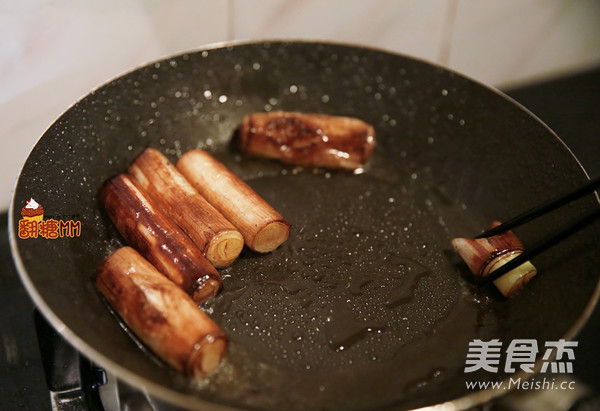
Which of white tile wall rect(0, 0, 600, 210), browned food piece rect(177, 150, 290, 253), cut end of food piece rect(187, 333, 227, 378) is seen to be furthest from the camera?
white tile wall rect(0, 0, 600, 210)

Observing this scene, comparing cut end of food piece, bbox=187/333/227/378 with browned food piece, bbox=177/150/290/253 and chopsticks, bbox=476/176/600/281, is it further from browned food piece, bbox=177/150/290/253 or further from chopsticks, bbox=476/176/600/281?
chopsticks, bbox=476/176/600/281

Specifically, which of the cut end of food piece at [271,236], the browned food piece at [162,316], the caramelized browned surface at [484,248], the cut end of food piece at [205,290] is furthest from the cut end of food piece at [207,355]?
the caramelized browned surface at [484,248]

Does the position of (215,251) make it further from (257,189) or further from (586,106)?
(586,106)

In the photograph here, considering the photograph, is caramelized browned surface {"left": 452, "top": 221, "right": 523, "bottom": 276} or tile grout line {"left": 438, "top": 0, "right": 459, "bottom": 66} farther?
tile grout line {"left": 438, "top": 0, "right": 459, "bottom": 66}

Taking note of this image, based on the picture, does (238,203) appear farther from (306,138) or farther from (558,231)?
(558,231)

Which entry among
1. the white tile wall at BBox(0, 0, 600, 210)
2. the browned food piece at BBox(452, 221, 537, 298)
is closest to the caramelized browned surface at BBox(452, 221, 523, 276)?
the browned food piece at BBox(452, 221, 537, 298)

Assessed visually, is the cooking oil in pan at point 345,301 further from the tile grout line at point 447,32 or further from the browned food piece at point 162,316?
the tile grout line at point 447,32

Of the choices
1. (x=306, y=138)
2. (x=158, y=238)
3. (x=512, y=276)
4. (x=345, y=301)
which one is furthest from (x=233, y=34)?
(x=512, y=276)
